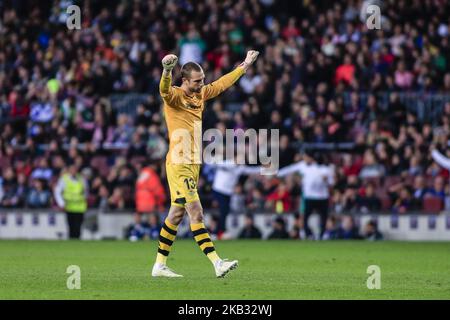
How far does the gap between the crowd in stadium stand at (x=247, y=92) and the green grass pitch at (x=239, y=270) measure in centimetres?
314

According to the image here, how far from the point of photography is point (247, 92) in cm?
3130

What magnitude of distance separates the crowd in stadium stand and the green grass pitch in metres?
3.14

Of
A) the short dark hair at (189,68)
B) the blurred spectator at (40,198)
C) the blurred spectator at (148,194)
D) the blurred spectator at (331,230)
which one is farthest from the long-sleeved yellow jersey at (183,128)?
the blurred spectator at (40,198)

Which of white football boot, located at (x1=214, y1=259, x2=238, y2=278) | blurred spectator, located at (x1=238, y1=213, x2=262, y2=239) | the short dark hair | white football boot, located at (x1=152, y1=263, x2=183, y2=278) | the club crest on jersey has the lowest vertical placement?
blurred spectator, located at (x1=238, y1=213, x2=262, y2=239)

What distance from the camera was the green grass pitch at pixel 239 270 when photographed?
1333 centimetres

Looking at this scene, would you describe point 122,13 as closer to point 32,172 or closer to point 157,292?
point 32,172

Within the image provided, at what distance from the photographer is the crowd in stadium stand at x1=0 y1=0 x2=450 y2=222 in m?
28.0

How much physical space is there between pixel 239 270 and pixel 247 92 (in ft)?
48.4

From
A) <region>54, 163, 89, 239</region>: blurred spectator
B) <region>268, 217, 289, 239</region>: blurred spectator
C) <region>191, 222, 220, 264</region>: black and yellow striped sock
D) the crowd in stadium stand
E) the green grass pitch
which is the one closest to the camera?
the green grass pitch

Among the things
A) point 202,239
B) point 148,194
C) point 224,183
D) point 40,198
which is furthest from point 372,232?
point 202,239

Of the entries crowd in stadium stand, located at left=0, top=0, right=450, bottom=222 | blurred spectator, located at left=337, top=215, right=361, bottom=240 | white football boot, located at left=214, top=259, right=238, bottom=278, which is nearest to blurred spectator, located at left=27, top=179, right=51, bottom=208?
crowd in stadium stand, located at left=0, top=0, right=450, bottom=222

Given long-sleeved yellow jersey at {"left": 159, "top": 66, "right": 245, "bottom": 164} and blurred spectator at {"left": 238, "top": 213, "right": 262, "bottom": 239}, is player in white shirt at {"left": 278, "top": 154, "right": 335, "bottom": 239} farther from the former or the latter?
long-sleeved yellow jersey at {"left": 159, "top": 66, "right": 245, "bottom": 164}
